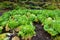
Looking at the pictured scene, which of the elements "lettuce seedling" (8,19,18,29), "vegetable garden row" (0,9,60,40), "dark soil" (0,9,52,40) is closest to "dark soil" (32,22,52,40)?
"dark soil" (0,9,52,40)

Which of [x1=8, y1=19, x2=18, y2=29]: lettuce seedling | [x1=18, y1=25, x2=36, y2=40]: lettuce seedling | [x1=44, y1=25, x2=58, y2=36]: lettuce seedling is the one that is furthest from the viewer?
[x1=8, y1=19, x2=18, y2=29]: lettuce seedling

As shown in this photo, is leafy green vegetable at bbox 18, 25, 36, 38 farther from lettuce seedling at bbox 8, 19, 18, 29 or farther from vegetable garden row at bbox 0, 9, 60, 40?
lettuce seedling at bbox 8, 19, 18, 29

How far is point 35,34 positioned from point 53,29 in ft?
1.70

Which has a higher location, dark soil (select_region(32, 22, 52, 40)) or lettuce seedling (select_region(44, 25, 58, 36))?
lettuce seedling (select_region(44, 25, 58, 36))

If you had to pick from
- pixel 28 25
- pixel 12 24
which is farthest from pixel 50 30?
pixel 12 24

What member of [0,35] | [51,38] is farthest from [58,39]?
[0,35]

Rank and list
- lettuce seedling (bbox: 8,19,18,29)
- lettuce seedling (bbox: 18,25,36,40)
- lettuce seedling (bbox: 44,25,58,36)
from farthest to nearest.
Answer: lettuce seedling (bbox: 8,19,18,29)
lettuce seedling (bbox: 44,25,58,36)
lettuce seedling (bbox: 18,25,36,40)

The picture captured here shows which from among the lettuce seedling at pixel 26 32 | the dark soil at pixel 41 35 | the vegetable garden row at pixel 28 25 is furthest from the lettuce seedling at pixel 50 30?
the lettuce seedling at pixel 26 32

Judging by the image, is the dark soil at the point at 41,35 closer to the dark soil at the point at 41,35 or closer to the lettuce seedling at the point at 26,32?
the dark soil at the point at 41,35

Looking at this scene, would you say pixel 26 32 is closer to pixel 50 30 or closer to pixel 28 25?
pixel 28 25

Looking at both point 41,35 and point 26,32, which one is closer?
point 26,32

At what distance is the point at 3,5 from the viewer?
1096 centimetres

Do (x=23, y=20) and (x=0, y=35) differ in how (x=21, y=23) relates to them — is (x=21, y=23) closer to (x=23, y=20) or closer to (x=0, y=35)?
(x=23, y=20)

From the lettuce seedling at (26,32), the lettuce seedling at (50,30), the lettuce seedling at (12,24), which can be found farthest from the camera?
the lettuce seedling at (12,24)
